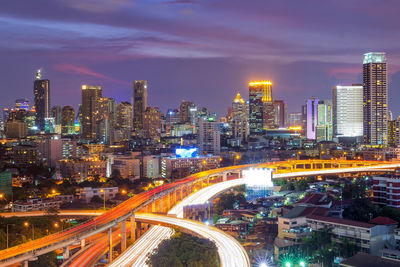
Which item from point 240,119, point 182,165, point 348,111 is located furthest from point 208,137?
point 348,111

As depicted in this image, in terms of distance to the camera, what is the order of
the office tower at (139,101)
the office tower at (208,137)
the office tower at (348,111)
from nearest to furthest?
the office tower at (208,137) < the office tower at (348,111) < the office tower at (139,101)

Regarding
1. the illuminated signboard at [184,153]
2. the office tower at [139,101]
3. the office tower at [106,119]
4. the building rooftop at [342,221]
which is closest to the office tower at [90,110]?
the office tower at [106,119]

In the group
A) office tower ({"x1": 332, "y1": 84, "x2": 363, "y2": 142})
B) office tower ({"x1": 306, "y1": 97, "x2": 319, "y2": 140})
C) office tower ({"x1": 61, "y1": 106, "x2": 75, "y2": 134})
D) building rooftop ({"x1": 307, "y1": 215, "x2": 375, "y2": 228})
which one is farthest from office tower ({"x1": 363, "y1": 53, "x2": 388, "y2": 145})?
office tower ({"x1": 61, "y1": 106, "x2": 75, "y2": 134})

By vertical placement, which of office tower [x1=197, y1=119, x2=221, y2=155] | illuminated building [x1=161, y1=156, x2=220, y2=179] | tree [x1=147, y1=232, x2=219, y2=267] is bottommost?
tree [x1=147, y1=232, x2=219, y2=267]

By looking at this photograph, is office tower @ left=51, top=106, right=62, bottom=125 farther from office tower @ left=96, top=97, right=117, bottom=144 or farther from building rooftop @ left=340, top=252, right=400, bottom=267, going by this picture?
building rooftop @ left=340, top=252, right=400, bottom=267

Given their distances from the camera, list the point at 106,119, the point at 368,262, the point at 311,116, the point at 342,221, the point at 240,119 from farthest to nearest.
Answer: the point at 311,116 < the point at 240,119 < the point at 106,119 < the point at 342,221 < the point at 368,262

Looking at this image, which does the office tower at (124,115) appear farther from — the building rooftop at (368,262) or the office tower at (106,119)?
the building rooftop at (368,262)

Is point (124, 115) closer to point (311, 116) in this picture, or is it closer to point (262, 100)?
point (262, 100)
